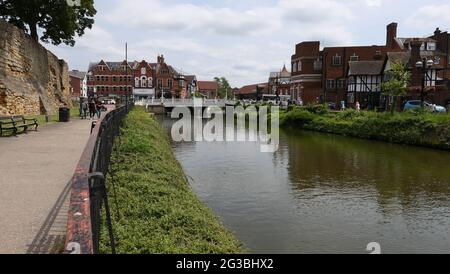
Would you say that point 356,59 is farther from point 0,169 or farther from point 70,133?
point 0,169

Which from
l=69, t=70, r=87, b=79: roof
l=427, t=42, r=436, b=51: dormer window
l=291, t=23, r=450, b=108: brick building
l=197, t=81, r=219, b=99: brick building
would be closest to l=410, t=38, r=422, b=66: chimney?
l=291, t=23, r=450, b=108: brick building

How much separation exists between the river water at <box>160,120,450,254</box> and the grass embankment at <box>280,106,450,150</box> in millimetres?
2303

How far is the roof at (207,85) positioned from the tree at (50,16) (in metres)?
105

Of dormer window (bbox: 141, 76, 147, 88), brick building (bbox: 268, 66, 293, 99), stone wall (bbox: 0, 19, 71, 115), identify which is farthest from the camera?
brick building (bbox: 268, 66, 293, 99)

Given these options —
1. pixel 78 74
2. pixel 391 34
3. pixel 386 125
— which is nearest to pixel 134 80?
pixel 78 74

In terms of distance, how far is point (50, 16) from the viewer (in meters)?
34.8

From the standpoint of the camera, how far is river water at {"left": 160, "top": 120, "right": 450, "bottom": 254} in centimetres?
977

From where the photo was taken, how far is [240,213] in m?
11.6

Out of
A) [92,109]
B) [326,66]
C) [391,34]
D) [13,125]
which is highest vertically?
[391,34]

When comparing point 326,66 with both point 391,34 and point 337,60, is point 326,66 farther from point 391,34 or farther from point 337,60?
point 391,34

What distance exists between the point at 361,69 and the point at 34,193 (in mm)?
55390

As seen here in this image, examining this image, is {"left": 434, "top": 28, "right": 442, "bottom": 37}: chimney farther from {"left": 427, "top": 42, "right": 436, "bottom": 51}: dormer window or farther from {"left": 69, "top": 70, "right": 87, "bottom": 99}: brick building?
{"left": 69, "top": 70, "right": 87, "bottom": 99}: brick building

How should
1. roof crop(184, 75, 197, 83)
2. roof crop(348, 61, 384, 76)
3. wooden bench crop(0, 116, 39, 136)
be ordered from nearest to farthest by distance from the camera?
wooden bench crop(0, 116, 39, 136)
roof crop(348, 61, 384, 76)
roof crop(184, 75, 197, 83)
